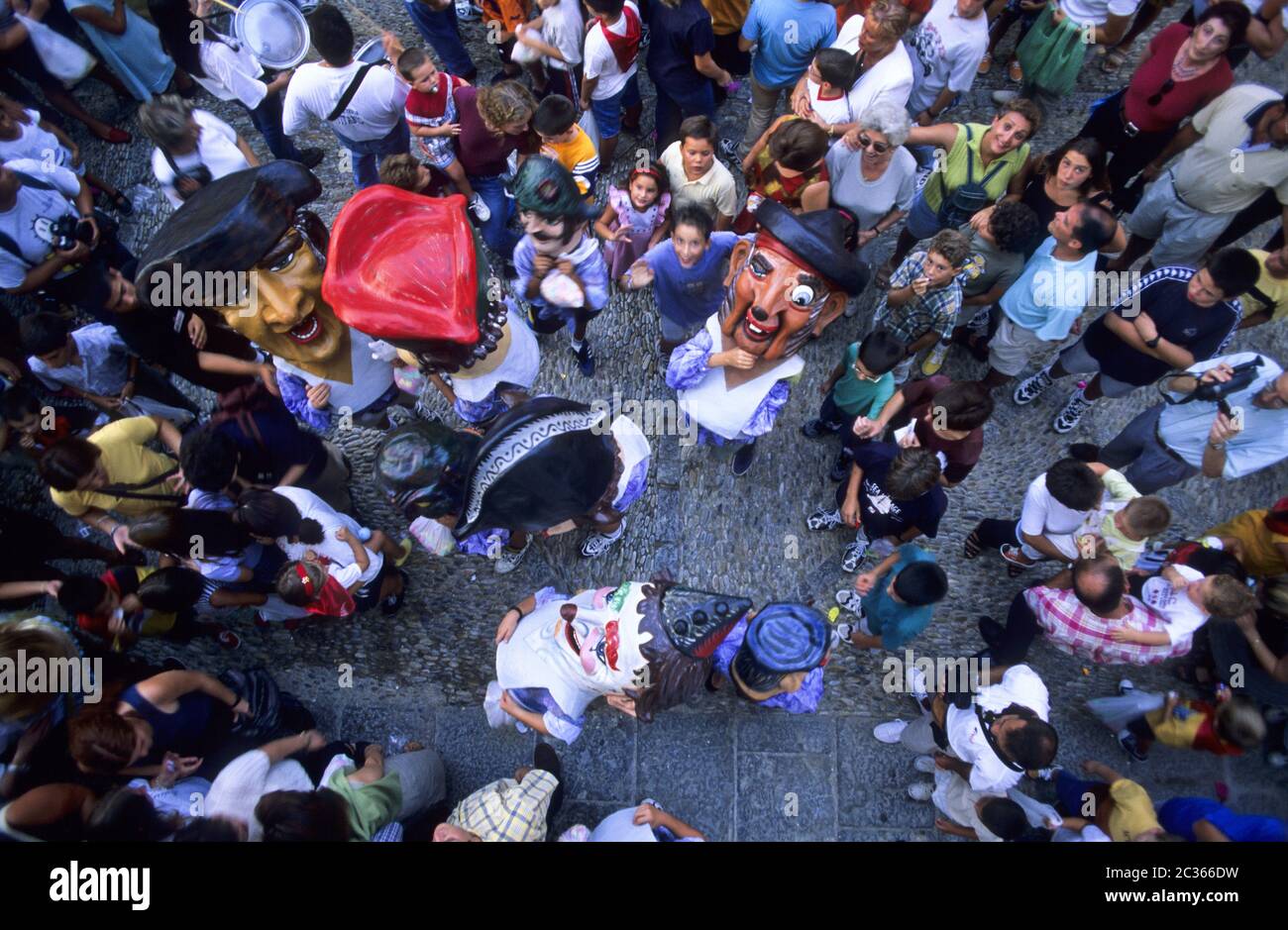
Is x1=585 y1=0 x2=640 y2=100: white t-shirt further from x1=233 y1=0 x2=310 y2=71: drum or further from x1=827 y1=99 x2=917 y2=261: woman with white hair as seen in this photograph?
x1=233 y1=0 x2=310 y2=71: drum

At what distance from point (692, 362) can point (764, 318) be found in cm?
54

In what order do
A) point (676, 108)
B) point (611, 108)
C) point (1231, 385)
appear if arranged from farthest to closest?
point (676, 108) → point (611, 108) → point (1231, 385)

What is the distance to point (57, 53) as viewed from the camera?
215 inches

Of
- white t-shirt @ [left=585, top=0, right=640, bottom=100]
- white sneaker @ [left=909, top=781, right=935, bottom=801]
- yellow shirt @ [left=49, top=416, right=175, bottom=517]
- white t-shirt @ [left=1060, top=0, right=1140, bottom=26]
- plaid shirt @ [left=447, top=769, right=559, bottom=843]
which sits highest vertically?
white t-shirt @ [left=1060, top=0, right=1140, bottom=26]

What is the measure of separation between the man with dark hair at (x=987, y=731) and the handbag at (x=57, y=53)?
7312mm

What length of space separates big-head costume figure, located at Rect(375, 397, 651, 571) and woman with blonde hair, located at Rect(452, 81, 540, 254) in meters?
2.09

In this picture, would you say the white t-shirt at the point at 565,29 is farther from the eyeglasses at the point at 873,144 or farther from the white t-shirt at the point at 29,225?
the white t-shirt at the point at 29,225

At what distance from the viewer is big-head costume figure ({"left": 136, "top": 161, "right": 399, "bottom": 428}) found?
3430 mm

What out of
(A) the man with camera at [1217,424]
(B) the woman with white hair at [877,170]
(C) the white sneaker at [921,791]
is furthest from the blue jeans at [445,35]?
(C) the white sneaker at [921,791]

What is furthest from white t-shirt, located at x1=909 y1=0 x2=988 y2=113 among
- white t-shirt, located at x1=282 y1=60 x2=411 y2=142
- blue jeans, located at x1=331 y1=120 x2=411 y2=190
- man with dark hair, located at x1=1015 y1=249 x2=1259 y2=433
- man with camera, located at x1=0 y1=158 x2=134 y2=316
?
man with camera, located at x1=0 y1=158 x2=134 y2=316

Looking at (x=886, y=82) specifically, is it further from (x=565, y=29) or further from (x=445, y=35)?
(x=445, y=35)

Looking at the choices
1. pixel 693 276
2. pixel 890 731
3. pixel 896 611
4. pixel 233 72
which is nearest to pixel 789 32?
pixel 693 276

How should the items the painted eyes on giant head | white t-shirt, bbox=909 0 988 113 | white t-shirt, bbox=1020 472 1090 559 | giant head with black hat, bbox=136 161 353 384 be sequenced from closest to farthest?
1. giant head with black hat, bbox=136 161 353 384
2. the painted eyes on giant head
3. white t-shirt, bbox=1020 472 1090 559
4. white t-shirt, bbox=909 0 988 113
